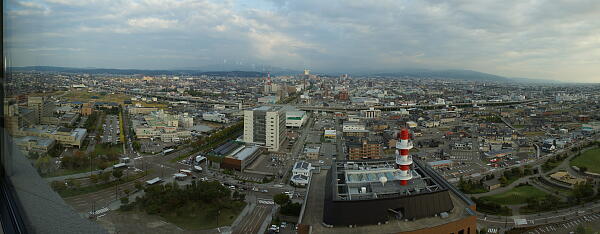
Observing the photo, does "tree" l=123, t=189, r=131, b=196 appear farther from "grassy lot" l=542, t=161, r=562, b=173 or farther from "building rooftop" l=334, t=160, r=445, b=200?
"grassy lot" l=542, t=161, r=562, b=173

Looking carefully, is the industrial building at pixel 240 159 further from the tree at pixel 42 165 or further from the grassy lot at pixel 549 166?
the grassy lot at pixel 549 166

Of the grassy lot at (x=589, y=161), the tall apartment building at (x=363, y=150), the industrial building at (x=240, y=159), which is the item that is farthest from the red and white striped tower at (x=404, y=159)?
the grassy lot at (x=589, y=161)

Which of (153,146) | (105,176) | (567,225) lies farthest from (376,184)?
(153,146)

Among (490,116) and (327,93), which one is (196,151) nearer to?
(490,116)

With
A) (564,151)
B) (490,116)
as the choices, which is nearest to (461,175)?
(564,151)

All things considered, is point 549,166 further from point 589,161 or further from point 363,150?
point 363,150

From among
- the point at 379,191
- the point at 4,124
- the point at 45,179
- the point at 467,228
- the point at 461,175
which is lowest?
the point at 461,175

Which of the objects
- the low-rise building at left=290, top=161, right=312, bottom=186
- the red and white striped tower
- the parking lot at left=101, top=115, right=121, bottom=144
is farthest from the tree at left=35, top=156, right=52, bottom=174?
the parking lot at left=101, top=115, right=121, bottom=144
